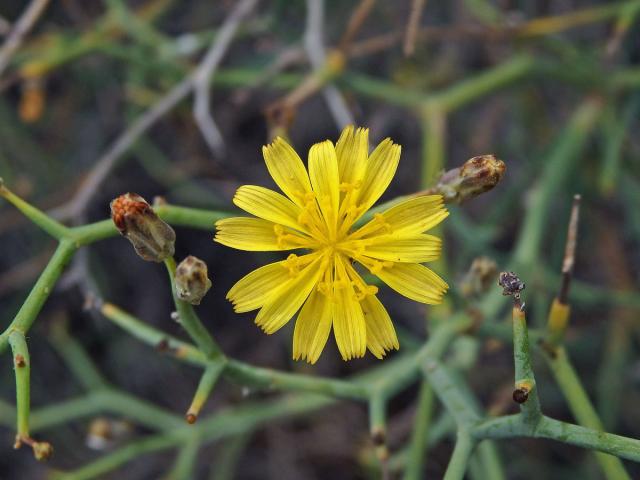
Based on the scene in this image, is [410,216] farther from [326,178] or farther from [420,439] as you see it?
[420,439]

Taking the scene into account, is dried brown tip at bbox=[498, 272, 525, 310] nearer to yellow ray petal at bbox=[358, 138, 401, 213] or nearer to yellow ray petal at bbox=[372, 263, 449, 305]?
yellow ray petal at bbox=[372, 263, 449, 305]

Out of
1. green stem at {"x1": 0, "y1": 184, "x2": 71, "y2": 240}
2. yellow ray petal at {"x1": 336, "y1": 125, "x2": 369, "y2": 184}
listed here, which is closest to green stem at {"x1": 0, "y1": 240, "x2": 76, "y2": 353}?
green stem at {"x1": 0, "y1": 184, "x2": 71, "y2": 240}

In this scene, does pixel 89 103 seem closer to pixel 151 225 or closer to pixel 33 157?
pixel 33 157

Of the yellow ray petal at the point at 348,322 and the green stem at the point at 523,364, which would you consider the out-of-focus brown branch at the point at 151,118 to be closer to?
the yellow ray petal at the point at 348,322

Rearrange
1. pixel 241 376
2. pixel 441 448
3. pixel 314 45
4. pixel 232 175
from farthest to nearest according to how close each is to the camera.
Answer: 1. pixel 232 175
2. pixel 441 448
3. pixel 314 45
4. pixel 241 376

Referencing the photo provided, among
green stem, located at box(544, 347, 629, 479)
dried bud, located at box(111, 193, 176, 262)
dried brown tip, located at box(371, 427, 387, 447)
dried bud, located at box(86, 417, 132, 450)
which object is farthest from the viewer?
dried bud, located at box(86, 417, 132, 450)

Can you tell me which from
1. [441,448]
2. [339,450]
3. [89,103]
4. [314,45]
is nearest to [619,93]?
[314,45]
